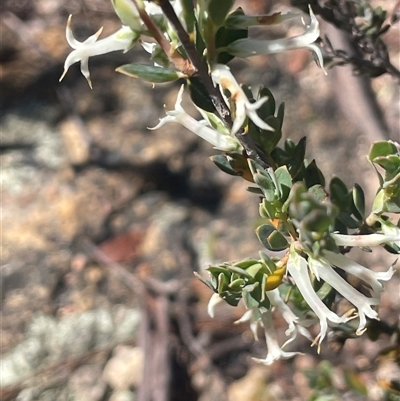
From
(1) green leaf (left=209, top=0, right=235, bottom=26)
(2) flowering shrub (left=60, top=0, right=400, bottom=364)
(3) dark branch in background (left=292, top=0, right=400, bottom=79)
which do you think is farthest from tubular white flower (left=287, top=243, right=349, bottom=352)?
(3) dark branch in background (left=292, top=0, right=400, bottom=79)

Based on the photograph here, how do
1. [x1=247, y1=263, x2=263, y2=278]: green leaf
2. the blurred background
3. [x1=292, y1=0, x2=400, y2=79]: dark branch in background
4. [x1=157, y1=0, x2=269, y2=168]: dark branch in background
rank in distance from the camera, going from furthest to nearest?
the blurred background, [x1=292, y1=0, x2=400, y2=79]: dark branch in background, [x1=247, y1=263, x2=263, y2=278]: green leaf, [x1=157, y1=0, x2=269, y2=168]: dark branch in background

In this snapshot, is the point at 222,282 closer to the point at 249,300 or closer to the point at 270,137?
the point at 249,300

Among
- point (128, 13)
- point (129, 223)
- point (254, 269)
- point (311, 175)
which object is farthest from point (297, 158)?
point (129, 223)

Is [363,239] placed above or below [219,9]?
below

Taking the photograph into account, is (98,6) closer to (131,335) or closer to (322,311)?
(131,335)

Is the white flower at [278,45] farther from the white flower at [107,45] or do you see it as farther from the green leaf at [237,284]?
the green leaf at [237,284]

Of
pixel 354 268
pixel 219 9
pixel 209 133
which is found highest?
pixel 219 9

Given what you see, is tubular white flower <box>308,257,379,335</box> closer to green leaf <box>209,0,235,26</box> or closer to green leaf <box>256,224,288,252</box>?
green leaf <box>256,224,288,252</box>
